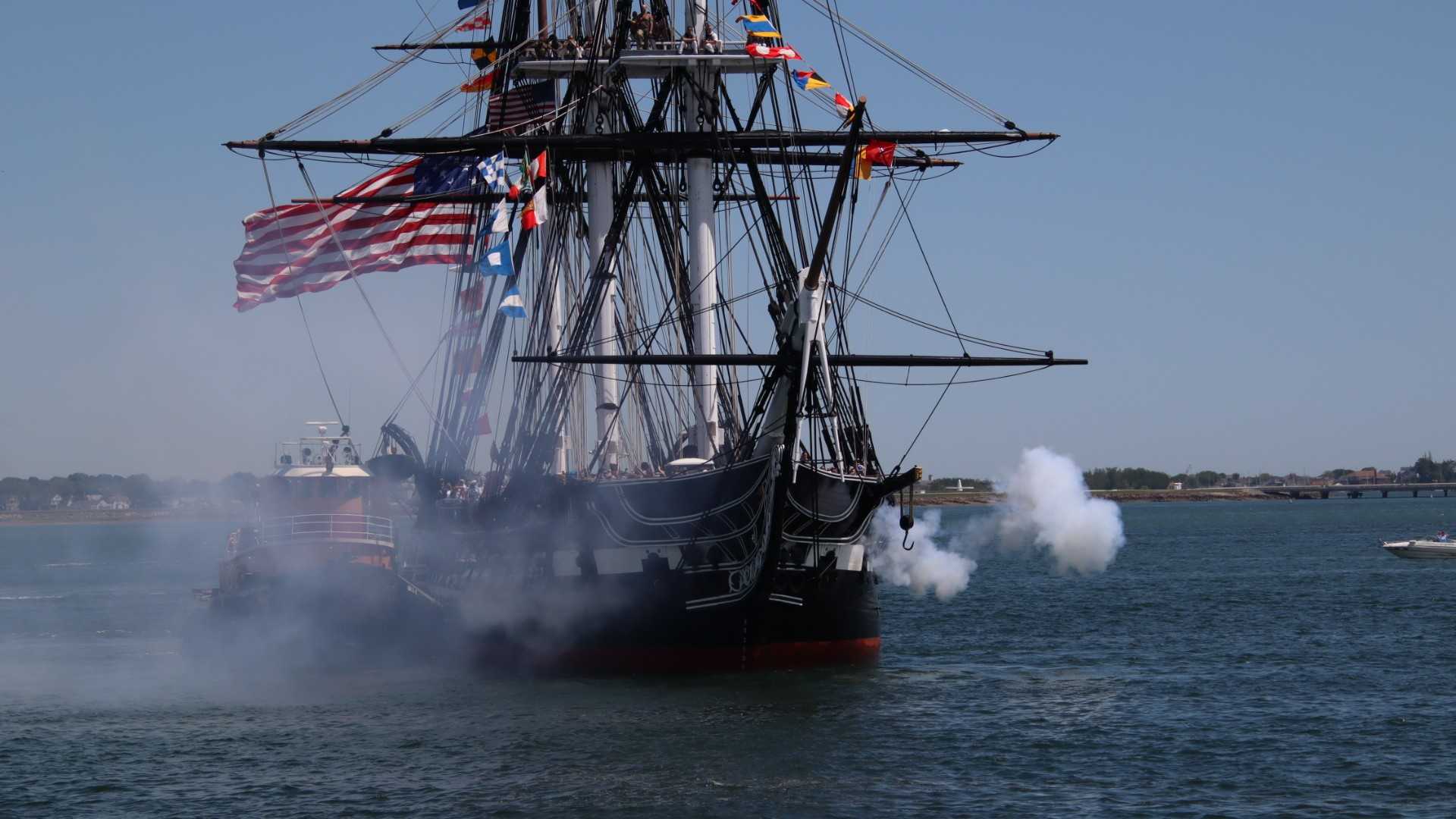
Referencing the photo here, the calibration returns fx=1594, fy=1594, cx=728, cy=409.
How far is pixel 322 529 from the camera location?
160 feet

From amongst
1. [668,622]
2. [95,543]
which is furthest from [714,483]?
[95,543]

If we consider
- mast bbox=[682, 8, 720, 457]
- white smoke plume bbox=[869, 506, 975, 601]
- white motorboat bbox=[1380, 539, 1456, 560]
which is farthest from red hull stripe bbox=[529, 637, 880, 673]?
white motorboat bbox=[1380, 539, 1456, 560]

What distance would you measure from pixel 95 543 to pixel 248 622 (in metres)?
132

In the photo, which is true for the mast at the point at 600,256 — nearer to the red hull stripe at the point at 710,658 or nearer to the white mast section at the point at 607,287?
the white mast section at the point at 607,287

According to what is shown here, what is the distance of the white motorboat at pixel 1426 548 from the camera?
8075cm

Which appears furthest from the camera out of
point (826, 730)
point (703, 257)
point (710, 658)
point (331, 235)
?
point (331, 235)

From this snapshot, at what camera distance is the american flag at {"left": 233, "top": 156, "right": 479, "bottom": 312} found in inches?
1817

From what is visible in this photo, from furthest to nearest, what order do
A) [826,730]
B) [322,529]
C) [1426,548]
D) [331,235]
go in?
1. [1426,548]
2. [322,529]
3. [331,235]
4. [826,730]

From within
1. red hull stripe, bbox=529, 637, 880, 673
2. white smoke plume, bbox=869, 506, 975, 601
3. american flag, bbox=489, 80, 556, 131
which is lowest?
red hull stripe, bbox=529, 637, 880, 673

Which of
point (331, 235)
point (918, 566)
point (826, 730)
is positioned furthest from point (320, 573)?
point (918, 566)

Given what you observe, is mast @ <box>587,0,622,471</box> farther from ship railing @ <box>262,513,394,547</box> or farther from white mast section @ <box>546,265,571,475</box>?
ship railing @ <box>262,513,394,547</box>

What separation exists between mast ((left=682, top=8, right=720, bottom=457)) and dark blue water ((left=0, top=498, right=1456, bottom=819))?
8.41 meters

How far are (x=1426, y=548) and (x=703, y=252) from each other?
52.9m

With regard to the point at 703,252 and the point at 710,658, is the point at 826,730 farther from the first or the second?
the point at 703,252
